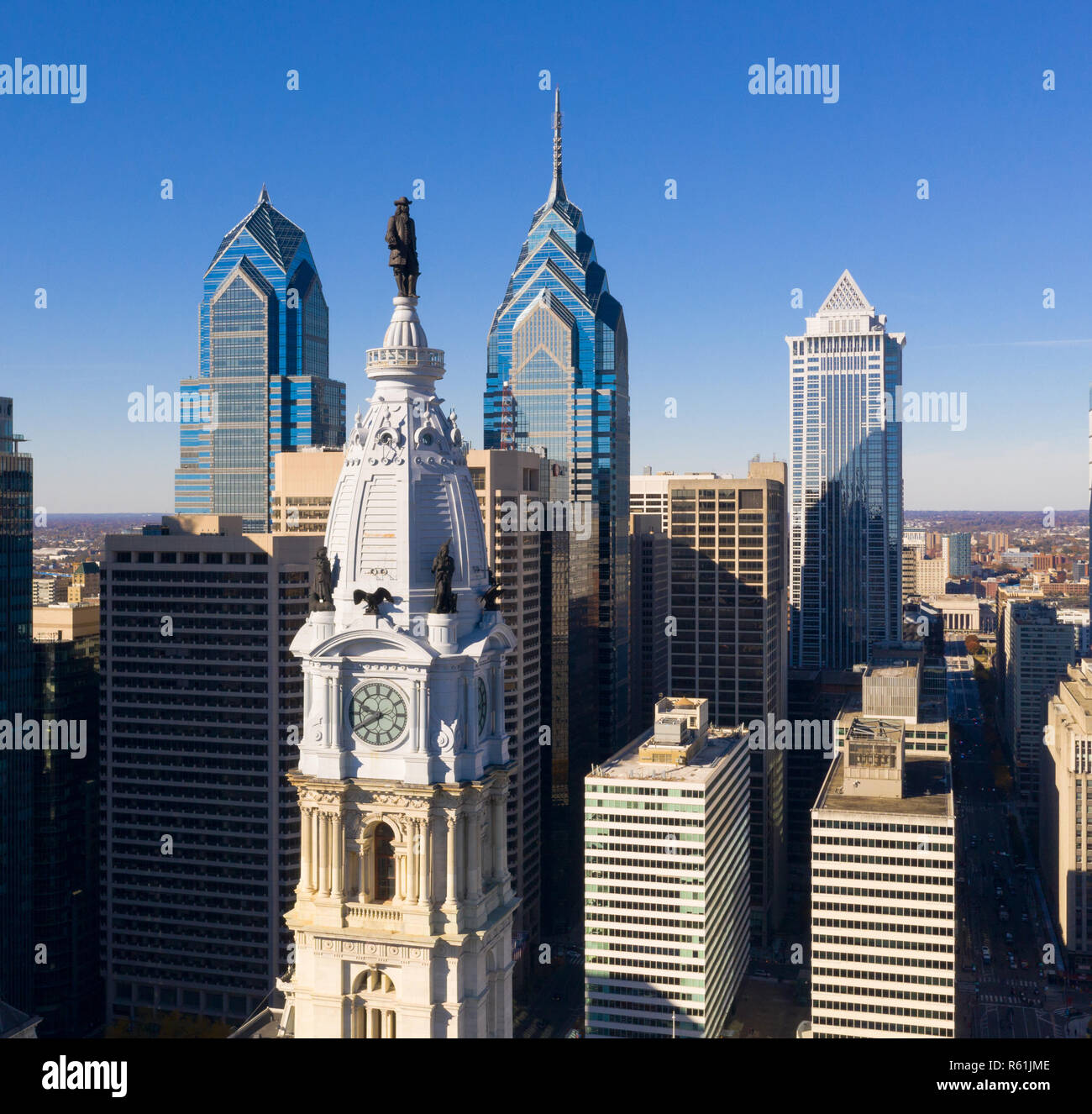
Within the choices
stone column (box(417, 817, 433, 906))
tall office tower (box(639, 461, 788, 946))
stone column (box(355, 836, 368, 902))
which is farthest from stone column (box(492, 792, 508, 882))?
tall office tower (box(639, 461, 788, 946))

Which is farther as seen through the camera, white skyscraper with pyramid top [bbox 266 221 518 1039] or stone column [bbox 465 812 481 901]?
stone column [bbox 465 812 481 901]

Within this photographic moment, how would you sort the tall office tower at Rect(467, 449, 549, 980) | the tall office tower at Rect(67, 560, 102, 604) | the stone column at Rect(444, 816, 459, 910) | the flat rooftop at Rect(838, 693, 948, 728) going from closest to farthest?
1. the stone column at Rect(444, 816, 459, 910)
2. the tall office tower at Rect(467, 449, 549, 980)
3. the tall office tower at Rect(67, 560, 102, 604)
4. the flat rooftop at Rect(838, 693, 948, 728)

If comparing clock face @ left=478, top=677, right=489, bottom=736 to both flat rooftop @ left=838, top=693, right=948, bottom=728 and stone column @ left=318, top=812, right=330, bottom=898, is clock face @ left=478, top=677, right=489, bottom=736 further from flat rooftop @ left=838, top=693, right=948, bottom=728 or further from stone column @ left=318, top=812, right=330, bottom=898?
flat rooftop @ left=838, top=693, right=948, bottom=728

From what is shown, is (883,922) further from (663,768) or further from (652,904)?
(663,768)

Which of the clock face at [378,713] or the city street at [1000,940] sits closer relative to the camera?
the clock face at [378,713]

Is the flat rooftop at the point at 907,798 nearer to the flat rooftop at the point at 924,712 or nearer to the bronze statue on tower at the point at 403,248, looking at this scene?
the flat rooftop at the point at 924,712

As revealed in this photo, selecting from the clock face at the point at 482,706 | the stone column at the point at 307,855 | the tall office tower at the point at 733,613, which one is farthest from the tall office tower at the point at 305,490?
the stone column at the point at 307,855
